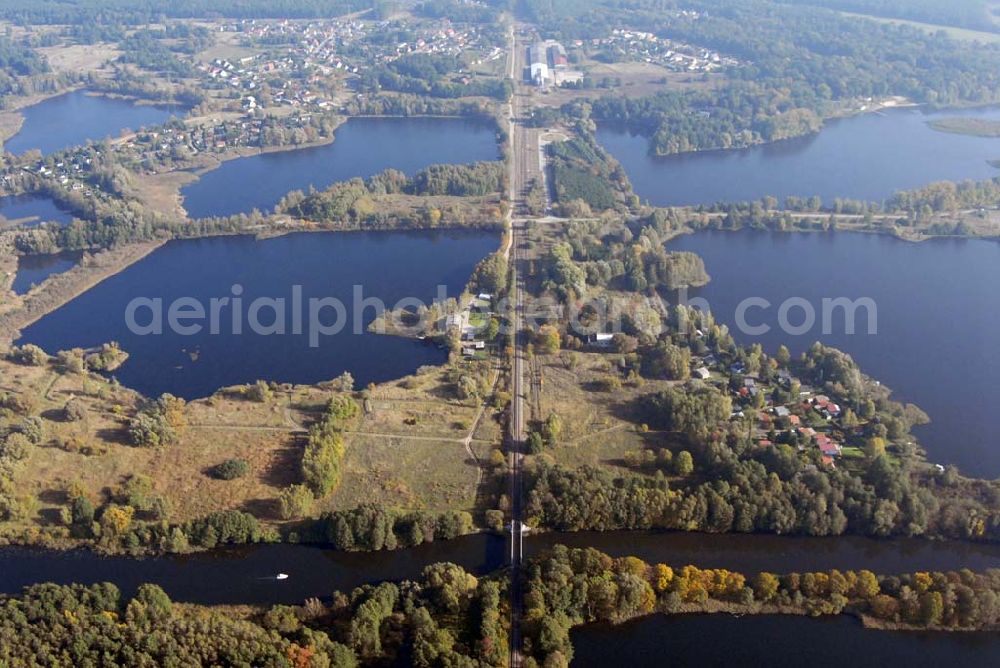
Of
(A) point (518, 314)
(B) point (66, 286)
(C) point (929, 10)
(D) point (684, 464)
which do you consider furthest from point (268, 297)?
(C) point (929, 10)

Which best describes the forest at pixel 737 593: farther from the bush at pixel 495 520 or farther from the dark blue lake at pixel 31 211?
the dark blue lake at pixel 31 211

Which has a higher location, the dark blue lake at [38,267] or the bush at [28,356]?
the dark blue lake at [38,267]

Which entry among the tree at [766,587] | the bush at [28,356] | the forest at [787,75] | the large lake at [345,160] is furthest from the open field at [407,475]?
the forest at [787,75]

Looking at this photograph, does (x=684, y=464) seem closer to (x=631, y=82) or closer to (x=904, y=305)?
(x=904, y=305)

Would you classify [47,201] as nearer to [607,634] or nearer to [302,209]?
[302,209]

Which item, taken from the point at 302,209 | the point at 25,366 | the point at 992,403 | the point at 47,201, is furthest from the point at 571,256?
the point at 47,201

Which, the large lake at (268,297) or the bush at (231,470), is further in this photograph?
the large lake at (268,297)

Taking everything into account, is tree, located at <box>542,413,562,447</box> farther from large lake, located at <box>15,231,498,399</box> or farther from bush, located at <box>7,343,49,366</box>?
bush, located at <box>7,343,49,366</box>
